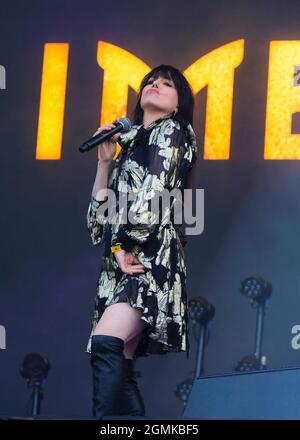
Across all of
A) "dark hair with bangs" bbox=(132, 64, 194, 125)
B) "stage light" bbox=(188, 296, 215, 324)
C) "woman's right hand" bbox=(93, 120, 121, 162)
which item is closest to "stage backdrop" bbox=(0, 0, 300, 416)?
"stage light" bbox=(188, 296, 215, 324)

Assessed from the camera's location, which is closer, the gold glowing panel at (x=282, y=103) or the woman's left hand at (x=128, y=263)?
the woman's left hand at (x=128, y=263)

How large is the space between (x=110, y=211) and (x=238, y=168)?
211 centimetres

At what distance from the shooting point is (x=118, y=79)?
16.9 feet

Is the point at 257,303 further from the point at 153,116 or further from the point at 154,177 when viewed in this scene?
Answer: the point at 154,177

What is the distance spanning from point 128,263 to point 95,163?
94.1 inches

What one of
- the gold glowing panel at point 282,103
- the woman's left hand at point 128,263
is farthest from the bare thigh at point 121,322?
the gold glowing panel at point 282,103

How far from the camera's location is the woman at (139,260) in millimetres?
2736

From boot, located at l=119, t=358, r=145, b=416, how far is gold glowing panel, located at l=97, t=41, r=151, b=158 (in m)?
2.29

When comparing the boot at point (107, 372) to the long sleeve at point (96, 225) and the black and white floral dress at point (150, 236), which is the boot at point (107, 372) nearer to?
the black and white floral dress at point (150, 236)

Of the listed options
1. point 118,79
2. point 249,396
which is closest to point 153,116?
point 249,396

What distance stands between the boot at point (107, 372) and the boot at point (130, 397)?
0.56 feet

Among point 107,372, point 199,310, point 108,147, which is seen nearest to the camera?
point 107,372

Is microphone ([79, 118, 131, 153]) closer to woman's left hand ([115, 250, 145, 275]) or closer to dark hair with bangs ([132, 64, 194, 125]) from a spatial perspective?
dark hair with bangs ([132, 64, 194, 125])
